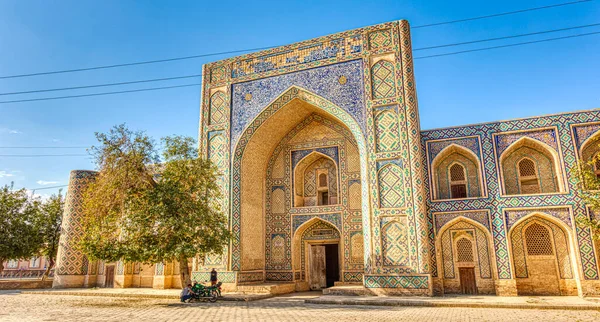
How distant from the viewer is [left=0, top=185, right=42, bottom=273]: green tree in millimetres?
16406

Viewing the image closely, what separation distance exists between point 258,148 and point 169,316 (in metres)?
7.36

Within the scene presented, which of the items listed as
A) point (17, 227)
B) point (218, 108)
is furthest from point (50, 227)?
point (218, 108)

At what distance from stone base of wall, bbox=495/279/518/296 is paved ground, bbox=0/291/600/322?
7.60ft

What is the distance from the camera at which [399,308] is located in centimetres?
909

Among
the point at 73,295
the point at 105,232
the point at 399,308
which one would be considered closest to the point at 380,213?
the point at 399,308

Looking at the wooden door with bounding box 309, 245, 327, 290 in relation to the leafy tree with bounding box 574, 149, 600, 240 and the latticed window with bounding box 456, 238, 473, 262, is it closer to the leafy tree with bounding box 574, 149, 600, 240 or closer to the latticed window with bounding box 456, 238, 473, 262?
the latticed window with bounding box 456, 238, 473, 262

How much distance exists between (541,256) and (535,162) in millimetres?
2483

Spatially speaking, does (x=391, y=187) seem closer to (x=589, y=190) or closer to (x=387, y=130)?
(x=387, y=130)

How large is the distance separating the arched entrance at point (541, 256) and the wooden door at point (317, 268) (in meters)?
5.57

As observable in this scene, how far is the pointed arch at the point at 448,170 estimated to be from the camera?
12023 millimetres

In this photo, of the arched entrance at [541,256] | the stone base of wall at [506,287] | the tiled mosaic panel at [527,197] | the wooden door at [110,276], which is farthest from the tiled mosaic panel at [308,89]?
the wooden door at [110,276]

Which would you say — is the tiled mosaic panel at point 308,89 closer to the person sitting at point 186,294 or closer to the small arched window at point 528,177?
the small arched window at point 528,177

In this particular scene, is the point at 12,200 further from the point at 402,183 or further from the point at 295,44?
the point at 402,183

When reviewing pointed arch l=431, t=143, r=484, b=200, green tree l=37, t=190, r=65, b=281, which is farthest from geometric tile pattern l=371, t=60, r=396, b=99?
green tree l=37, t=190, r=65, b=281
